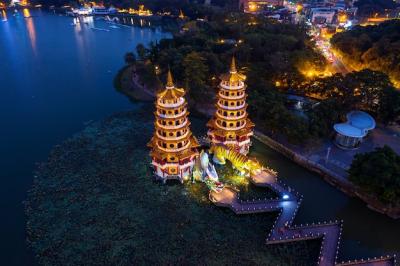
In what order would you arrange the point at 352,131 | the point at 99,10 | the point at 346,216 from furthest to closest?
1. the point at 99,10
2. the point at 352,131
3. the point at 346,216

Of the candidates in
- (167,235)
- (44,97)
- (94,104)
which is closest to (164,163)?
(167,235)

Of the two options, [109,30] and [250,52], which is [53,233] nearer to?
[250,52]

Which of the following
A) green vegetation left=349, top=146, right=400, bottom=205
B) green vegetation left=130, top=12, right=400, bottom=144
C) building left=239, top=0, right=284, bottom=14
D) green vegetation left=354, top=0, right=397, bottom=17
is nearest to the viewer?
green vegetation left=349, top=146, right=400, bottom=205

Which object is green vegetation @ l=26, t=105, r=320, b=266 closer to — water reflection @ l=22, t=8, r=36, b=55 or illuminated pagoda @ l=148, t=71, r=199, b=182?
illuminated pagoda @ l=148, t=71, r=199, b=182

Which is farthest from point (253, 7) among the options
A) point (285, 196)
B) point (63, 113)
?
point (285, 196)

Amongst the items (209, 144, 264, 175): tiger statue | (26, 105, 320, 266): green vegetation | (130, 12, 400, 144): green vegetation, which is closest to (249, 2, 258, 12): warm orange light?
(130, 12, 400, 144): green vegetation

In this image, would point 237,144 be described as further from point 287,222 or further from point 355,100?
point 355,100
